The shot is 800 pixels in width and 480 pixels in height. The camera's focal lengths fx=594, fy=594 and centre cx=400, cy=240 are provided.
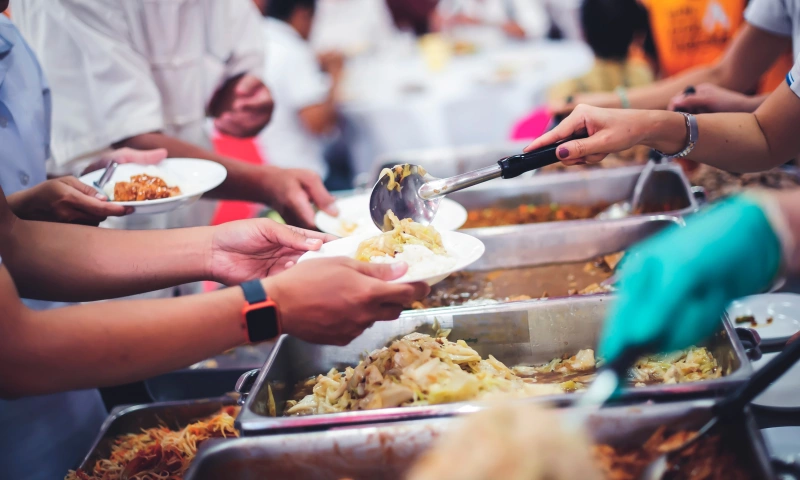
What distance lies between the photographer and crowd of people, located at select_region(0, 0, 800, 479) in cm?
112

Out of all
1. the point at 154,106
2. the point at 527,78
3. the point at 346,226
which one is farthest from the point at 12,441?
the point at 527,78

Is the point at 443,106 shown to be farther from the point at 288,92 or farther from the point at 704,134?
the point at 704,134

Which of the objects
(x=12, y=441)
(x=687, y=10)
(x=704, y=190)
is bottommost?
(x=12, y=441)

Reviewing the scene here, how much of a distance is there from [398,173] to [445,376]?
2.65ft

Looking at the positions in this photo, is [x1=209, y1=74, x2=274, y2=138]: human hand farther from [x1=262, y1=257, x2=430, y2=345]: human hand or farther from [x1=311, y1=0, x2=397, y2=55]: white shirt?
[x1=311, y1=0, x2=397, y2=55]: white shirt

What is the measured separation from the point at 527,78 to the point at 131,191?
4131 mm

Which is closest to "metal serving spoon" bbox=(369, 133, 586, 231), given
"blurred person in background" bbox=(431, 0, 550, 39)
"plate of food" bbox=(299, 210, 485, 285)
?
"plate of food" bbox=(299, 210, 485, 285)

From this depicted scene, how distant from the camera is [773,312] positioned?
2092mm

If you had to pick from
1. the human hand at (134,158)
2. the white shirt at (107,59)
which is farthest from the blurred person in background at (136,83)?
the human hand at (134,158)

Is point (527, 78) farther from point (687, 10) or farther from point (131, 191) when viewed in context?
point (131, 191)

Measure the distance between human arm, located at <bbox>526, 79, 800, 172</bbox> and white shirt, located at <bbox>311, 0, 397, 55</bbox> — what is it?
4.78m

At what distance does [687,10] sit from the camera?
4.48 m

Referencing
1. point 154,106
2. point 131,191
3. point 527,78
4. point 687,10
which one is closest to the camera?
point 131,191

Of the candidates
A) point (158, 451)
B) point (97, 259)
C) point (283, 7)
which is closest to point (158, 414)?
point (158, 451)
